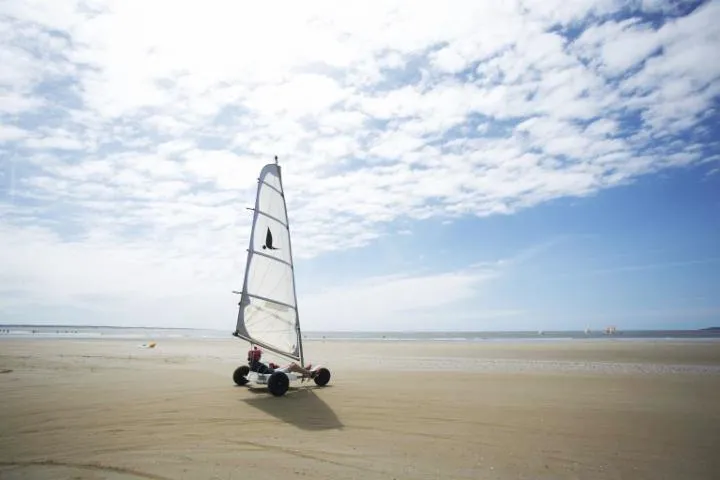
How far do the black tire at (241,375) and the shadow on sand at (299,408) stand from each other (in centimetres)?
74

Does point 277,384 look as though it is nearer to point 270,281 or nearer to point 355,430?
point 270,281

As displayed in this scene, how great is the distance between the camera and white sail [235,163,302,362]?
14.9 metres

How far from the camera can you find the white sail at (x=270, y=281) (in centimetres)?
1491

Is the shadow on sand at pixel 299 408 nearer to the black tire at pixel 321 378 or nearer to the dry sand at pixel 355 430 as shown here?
the dry sand at pixel 355 430

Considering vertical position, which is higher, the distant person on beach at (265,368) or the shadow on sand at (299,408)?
the distant person on beach at (265,368)

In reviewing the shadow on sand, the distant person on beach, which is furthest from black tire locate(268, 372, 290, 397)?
the distant person on beach

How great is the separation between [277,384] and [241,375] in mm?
2596

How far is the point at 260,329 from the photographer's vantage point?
14945 mm

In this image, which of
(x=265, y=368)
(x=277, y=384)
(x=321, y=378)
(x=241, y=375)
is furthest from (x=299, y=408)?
(x=241, y=375)

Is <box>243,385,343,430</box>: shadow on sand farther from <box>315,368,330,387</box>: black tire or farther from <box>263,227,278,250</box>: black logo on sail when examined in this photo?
<box>263,227,278,250</box>: black logo on sail

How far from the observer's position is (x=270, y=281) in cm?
1529

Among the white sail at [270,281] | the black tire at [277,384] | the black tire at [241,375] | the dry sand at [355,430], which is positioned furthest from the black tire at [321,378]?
the black tire at [241,375]

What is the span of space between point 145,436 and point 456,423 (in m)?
6.56

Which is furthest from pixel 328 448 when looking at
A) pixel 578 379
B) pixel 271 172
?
pixel 578 379
